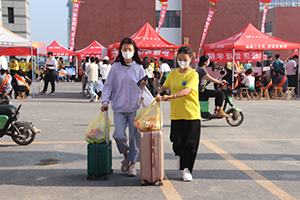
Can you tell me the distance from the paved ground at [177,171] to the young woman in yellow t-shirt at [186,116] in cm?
31

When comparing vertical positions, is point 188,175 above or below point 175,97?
below

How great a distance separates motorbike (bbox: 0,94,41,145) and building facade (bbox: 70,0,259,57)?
33549 mm

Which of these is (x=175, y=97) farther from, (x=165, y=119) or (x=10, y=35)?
(x=10, y=35)

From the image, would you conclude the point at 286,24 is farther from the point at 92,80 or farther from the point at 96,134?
the point at 96,134

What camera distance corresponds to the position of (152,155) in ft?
14.4

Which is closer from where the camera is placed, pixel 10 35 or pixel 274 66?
pixel 10 35

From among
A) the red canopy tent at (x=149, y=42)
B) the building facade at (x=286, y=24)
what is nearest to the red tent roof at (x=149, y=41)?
the red canopy tent at (x=149, y=42)

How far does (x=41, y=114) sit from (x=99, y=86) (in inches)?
177

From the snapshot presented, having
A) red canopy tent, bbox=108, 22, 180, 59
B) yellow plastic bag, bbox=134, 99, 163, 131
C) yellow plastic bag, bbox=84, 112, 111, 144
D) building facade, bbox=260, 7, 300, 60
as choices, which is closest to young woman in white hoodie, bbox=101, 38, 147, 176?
yellow plastic bag, bbox=84, 112, 111, 144

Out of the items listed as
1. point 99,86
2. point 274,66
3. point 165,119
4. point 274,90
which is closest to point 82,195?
point 165,119

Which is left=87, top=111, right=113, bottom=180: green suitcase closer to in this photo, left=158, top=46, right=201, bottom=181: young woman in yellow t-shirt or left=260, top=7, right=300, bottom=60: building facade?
left=158, top=46, right=201, bottom=181: young woman in yellow t-shirt

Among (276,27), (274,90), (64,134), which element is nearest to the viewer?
(64,134)

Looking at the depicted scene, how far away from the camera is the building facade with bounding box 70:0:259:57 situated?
130 ft

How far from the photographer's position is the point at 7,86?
1455 centimetres
